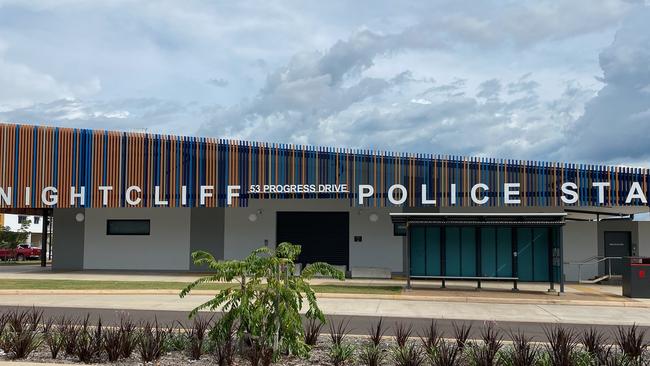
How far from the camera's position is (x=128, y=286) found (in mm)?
21766

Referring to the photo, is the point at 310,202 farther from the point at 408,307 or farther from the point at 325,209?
the point at 408,307

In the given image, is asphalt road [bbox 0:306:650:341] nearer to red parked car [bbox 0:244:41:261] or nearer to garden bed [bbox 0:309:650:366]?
garden bed [bbox 0:309:650:366]

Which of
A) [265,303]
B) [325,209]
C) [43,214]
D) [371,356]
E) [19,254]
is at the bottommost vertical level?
[19,254]

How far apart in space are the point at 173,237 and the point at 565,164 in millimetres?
17131

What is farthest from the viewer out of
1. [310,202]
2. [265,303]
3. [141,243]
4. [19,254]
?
[19,254]

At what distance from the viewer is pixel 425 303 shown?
18.9 meters

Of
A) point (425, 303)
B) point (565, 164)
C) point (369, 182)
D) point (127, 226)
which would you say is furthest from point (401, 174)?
point (127, 226)

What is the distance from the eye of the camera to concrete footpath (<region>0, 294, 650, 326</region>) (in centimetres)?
1578

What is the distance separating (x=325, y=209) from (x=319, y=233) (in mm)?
1107

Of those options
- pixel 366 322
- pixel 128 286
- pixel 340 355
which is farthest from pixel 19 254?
pixel 340 355

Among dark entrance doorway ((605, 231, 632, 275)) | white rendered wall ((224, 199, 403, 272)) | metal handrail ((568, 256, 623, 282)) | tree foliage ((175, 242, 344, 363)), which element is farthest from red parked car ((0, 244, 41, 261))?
tree foliage ((175, 242, 344, 363))

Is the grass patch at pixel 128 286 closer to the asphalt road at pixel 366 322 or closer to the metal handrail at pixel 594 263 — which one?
the asphalt road at pixel 366 322

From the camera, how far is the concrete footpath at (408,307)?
51.8ft

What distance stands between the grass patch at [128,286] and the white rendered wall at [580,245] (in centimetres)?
880
